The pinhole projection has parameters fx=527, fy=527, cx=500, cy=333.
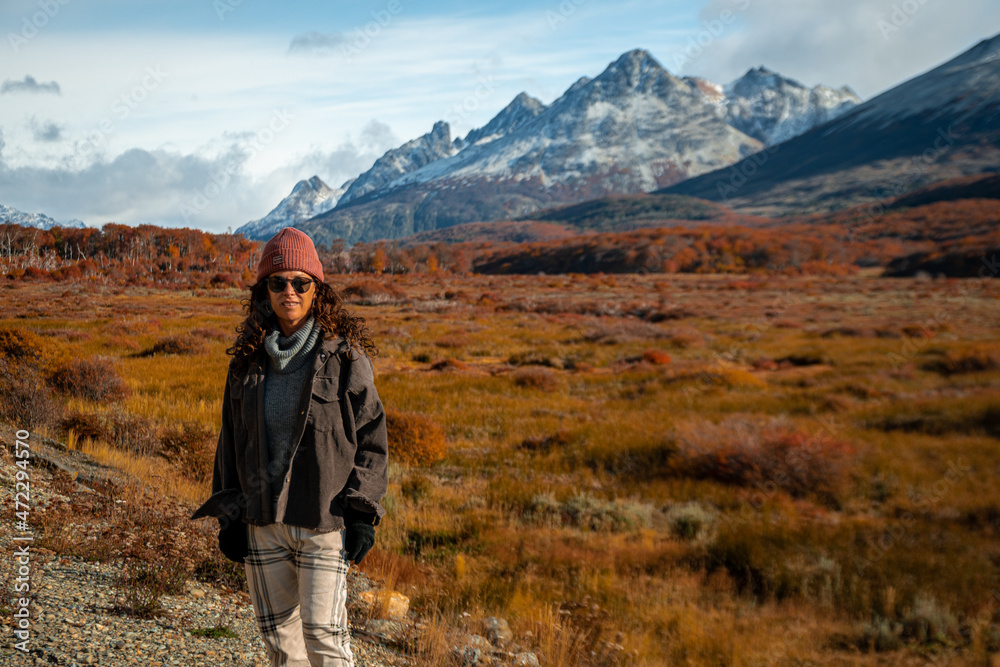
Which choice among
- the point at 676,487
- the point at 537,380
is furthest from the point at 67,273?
the point at 676,487

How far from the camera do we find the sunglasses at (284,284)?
84.0 inches

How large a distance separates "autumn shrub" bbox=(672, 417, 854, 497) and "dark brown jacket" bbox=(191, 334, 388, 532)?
22.3 feet

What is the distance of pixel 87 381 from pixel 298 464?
9220mm

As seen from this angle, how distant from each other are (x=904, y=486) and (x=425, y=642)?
6.80m

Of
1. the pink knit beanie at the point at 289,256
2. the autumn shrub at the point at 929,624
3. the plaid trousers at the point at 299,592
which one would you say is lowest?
the autumn shrub at the point at 929,624

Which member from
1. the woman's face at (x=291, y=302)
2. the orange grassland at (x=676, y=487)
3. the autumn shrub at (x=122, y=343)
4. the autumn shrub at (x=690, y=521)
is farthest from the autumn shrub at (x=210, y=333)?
the woman's face at (x=291, y=302)

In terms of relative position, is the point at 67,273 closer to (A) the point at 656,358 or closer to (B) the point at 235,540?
(A) the point at 656,358

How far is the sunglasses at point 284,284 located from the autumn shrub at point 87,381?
8.92 meters

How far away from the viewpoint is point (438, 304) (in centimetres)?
3425

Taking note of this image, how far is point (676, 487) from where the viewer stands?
7.42m

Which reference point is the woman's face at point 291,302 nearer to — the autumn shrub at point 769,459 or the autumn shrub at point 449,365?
the autumn shrub at point 769,459

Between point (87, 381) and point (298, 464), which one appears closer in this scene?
point (298, 464)

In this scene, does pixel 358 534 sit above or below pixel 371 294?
below

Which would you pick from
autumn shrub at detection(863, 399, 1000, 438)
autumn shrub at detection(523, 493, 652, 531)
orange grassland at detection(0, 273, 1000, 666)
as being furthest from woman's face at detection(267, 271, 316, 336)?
autumn shrub at detection(863, 399, 1000, 438)
